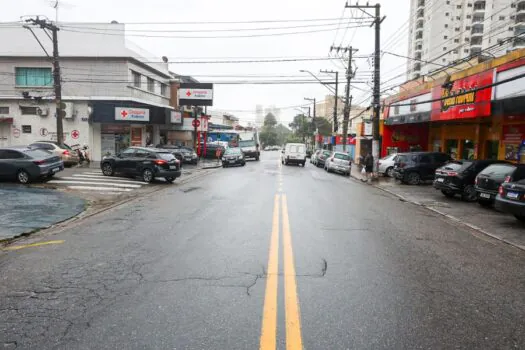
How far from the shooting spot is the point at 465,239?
8359 mm

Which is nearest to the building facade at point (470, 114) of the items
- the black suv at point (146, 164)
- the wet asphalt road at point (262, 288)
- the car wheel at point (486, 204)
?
the car wheel at point (486, 204)

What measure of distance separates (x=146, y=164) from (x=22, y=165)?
4979 mm

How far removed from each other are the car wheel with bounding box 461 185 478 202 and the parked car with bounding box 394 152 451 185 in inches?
229

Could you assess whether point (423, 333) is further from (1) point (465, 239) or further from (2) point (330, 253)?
(1) point (465, 239)

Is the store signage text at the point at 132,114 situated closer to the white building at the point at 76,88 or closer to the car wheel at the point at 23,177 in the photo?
the white building at the point at 76,88

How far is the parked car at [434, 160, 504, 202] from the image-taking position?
48.1ft

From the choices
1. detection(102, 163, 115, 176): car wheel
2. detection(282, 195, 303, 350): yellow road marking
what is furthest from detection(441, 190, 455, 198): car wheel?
detection(102, 163, 115, 176): car wheel

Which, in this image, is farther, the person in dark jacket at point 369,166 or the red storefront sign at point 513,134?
the person in dark jacket at point 369,166

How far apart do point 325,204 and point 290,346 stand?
8.82 m

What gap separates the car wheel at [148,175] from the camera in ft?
60.3

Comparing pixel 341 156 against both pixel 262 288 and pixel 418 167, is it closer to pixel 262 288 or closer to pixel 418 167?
pixel 418 167

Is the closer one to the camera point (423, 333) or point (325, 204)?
point (423, 333)

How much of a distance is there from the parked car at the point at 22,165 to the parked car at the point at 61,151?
670cm

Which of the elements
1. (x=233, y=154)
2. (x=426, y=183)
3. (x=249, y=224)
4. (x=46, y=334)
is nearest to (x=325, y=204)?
(x=249, y=224)
